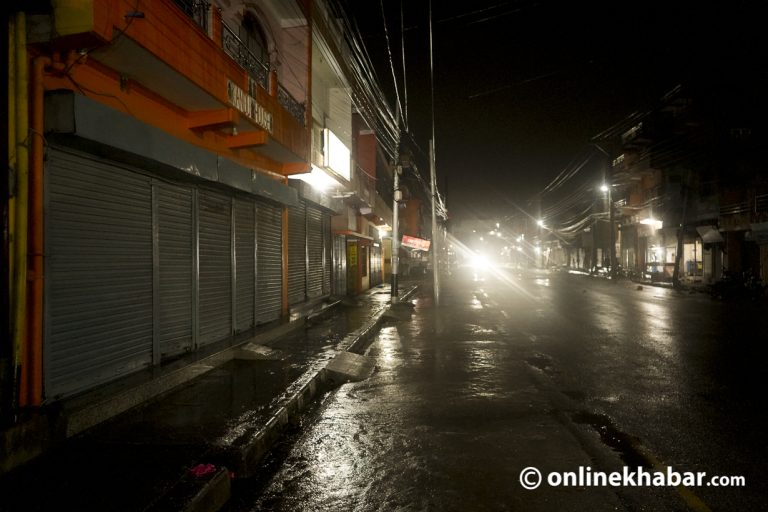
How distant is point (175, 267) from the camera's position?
25.6ft

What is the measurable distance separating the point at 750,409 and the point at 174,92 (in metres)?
9.27

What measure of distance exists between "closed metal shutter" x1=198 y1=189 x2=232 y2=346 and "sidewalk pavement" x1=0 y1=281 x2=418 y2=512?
2.36 feet

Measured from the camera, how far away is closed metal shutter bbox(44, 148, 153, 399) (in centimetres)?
532

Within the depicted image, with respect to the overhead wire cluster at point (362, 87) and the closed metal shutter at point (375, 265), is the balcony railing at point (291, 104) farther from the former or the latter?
the closed metal shutter at point (375, 265)

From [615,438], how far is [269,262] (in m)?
8.82

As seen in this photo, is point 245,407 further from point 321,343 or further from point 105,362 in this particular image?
point 321,343

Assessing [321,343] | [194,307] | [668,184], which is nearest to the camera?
[194,307]

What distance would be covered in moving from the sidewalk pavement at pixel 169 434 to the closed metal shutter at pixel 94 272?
0.41 meters

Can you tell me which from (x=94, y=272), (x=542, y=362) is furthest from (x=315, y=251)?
(x=94, y=272)

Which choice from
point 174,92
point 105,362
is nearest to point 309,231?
point 174,92

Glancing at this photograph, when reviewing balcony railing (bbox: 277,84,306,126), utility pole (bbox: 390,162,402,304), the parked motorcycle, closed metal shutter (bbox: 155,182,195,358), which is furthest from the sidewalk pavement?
the parked motorcycle

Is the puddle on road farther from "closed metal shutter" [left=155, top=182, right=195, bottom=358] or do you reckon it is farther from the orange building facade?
"closed metal shutter" [left=155, top=182, right=195, bottom=358]

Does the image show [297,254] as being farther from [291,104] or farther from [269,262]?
[291,104]

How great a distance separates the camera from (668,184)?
37625 mm
